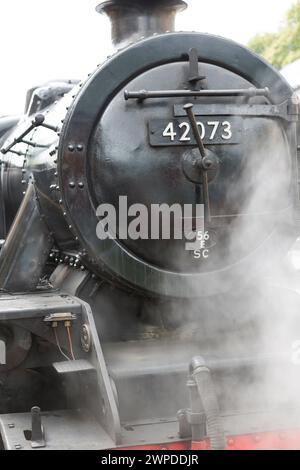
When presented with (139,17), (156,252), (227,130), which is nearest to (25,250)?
(156,252)

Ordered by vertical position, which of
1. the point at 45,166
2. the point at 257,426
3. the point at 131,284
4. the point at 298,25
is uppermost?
the point at 298,25

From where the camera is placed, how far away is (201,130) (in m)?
3.40

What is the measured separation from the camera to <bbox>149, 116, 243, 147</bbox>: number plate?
3365 mm

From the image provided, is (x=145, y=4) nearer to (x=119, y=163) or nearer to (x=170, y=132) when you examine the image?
(x=170, y=132)

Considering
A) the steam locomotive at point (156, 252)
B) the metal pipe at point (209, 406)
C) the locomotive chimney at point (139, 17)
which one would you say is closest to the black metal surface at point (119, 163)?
the steam locomotive at point (156, 252)

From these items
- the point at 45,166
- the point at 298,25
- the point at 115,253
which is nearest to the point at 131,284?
the point at 115,253

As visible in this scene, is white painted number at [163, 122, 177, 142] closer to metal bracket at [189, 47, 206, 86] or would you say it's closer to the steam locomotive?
the steam locomotive

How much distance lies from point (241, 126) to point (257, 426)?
4.53ft

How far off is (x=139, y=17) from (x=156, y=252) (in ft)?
3.99

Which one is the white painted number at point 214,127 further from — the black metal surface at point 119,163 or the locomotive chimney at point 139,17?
the locomotive chimney at point 139,17

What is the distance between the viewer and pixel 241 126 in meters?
3.49

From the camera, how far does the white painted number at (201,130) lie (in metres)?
3.37

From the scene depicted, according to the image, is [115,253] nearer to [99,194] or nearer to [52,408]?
[99,194]
